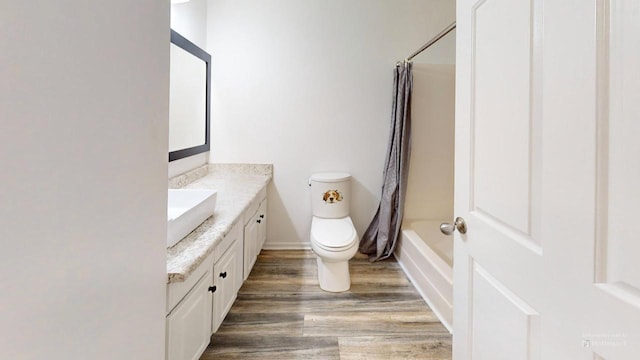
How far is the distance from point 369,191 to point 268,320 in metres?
1.62

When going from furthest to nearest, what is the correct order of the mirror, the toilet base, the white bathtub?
the toilet base → the mirror → the white bathtub

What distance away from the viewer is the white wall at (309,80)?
3178 mm

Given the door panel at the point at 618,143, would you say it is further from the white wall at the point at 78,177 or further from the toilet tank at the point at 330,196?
the toilet tank at the point at 330,196

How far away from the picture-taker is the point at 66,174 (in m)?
0.58

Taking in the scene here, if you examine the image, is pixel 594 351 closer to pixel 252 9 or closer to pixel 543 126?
pixel 543 126

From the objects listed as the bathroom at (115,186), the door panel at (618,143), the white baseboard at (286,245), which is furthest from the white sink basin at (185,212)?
the white baseboard at (286,245)

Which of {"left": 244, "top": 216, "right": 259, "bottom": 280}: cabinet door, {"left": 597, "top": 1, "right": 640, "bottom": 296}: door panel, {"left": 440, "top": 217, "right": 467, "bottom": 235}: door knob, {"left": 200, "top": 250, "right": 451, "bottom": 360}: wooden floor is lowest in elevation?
{"left": 200, "top": 250, "right": 451, "bottom": 360}: wooden floor

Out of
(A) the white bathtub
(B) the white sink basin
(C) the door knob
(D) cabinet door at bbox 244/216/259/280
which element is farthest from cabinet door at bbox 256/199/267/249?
(C) the door knob

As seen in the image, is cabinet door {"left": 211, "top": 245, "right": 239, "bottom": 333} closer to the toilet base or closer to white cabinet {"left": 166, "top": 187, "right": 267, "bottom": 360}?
white cabinet {"left": 166, "top": 187, "right": 267, "bottom": 360}

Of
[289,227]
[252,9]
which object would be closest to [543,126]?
[289,227]

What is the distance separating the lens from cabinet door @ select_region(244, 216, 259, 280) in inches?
95.3

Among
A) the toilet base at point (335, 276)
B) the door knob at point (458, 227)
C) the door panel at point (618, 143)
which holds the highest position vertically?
the door panel at point (618, 143)

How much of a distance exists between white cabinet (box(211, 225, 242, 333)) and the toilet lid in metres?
0.58

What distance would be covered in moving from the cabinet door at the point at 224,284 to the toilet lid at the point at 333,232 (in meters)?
0.65
